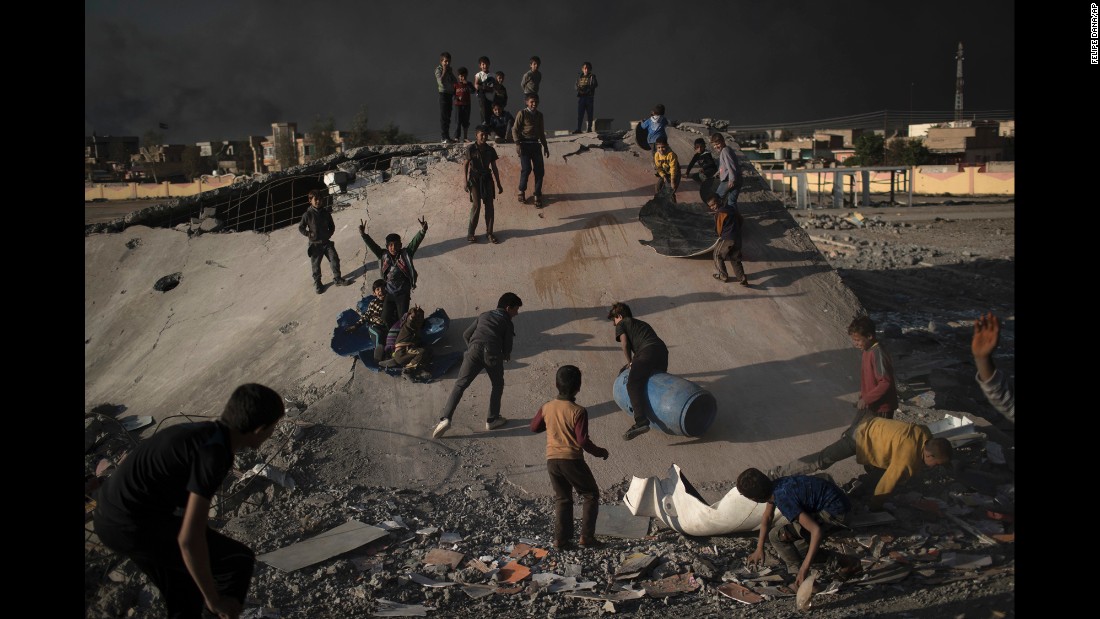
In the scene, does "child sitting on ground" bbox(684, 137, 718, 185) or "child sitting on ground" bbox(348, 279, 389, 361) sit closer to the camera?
"child sitting on ground" bbox(348, 279, 389, 361)

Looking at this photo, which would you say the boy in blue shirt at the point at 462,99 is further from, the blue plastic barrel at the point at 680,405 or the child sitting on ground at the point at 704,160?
the blue plastic barrel at the point at 680,405

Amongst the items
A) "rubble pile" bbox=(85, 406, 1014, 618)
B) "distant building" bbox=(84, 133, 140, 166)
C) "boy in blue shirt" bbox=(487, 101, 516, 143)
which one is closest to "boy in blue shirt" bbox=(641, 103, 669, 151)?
"boy in blue shirt" bbox=(487, 101, 516, 143)

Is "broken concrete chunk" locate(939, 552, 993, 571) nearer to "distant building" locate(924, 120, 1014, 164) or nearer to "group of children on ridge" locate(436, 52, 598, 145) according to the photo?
"group of children on ridge" locate(436, 52, 598, 145)

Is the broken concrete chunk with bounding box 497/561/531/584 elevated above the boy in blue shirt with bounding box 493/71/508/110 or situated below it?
below

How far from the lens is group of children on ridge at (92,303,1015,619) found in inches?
138

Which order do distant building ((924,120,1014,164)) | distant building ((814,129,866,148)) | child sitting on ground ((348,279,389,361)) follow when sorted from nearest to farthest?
1. child sitting on ground ((348,279,389,361))
2. distant building ((924,120,1014,164))
3. distant building ((814,129,866,148))

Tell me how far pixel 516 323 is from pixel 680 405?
110 inches

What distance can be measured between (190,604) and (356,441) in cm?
403

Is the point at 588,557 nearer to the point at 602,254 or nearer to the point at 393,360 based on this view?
the point at 393,360

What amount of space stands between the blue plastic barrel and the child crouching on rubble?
1.74 meters

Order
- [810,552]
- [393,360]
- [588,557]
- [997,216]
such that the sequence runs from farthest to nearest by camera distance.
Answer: [997,216], [393,360], [588,557], [810,552]

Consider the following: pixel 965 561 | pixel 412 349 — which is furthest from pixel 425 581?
pixel 965 561

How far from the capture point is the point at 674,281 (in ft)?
34.5
